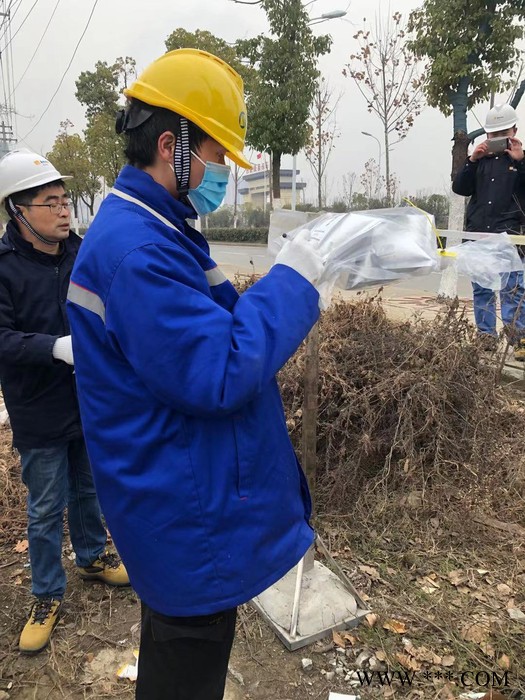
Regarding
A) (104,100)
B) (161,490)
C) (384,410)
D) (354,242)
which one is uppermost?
(104,100)

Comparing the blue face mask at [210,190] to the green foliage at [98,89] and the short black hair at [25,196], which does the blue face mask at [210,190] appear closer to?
the short black hair at [25,196]

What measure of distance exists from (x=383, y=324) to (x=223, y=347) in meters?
2.78

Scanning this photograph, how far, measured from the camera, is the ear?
110cm

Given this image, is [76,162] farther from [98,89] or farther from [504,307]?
[504,307]

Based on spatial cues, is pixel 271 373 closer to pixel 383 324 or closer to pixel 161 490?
pixel 161 490

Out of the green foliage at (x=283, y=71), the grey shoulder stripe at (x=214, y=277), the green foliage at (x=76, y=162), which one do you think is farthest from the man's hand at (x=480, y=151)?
the green foliage at (x=76, y=162)

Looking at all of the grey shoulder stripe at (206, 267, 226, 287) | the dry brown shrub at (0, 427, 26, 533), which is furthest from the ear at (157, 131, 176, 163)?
the dry brown shrub at (0, 427, 26, 533)

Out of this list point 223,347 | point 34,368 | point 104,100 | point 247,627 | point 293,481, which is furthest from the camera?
point 104,100

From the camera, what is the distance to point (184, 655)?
3.90 feet

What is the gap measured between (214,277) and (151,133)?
1.10 feet

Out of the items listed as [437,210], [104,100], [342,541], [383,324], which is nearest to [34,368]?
[342,541]

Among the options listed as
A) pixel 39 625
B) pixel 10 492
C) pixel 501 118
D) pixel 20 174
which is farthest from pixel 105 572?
pixel 501 118

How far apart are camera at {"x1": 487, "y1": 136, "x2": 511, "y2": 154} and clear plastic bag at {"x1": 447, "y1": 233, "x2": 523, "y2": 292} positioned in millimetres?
2272

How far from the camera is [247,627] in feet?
7.13
